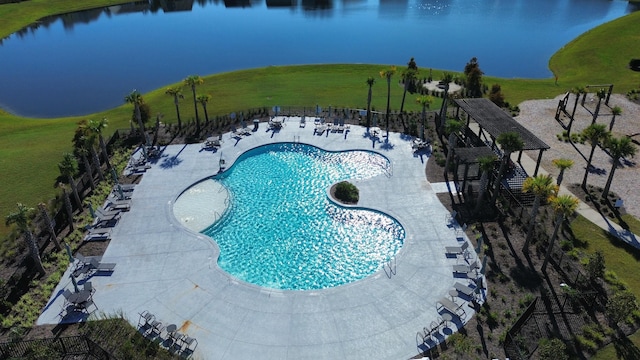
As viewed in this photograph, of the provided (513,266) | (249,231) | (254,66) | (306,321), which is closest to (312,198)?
(249,231)

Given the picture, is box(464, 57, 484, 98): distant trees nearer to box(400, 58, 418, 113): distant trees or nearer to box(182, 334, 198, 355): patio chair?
box(400, 58, 418, 113): distant trees

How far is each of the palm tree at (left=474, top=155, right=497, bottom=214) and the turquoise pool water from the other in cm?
681

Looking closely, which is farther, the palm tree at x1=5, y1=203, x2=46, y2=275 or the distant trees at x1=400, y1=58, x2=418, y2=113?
the distant trees at x1=400, y1=58, x2=418, y2=113

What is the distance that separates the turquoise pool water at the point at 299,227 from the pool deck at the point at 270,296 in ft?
3.74

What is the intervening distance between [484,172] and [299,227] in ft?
47.6

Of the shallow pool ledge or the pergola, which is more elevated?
the pergola

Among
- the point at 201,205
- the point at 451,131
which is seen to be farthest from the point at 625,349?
the point at 201,205

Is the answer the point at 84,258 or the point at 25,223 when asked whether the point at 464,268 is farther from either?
the point at 25,223

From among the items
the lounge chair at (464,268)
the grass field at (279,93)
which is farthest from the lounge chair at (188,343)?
the grass field at (279,93)

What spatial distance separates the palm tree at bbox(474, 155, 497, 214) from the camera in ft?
104

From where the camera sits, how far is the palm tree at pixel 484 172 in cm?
3167

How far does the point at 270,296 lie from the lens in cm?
2661

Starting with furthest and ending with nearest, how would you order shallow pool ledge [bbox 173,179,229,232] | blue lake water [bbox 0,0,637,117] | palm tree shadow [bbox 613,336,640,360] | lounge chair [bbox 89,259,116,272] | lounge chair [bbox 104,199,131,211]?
1. blue lake water [bbox 0,0,637,117]
2. lounge chair [bbox 104,199,131,211]
3. shallow pool ledge [bbox 173,179,229,232]
4. lounge chair [bbox 89,259,116,272]
5. palm tree shadow [bbox 613,336,640,360]

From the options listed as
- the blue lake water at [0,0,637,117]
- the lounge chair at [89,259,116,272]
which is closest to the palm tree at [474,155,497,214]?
the lounge chair at [89,259,116,272]
